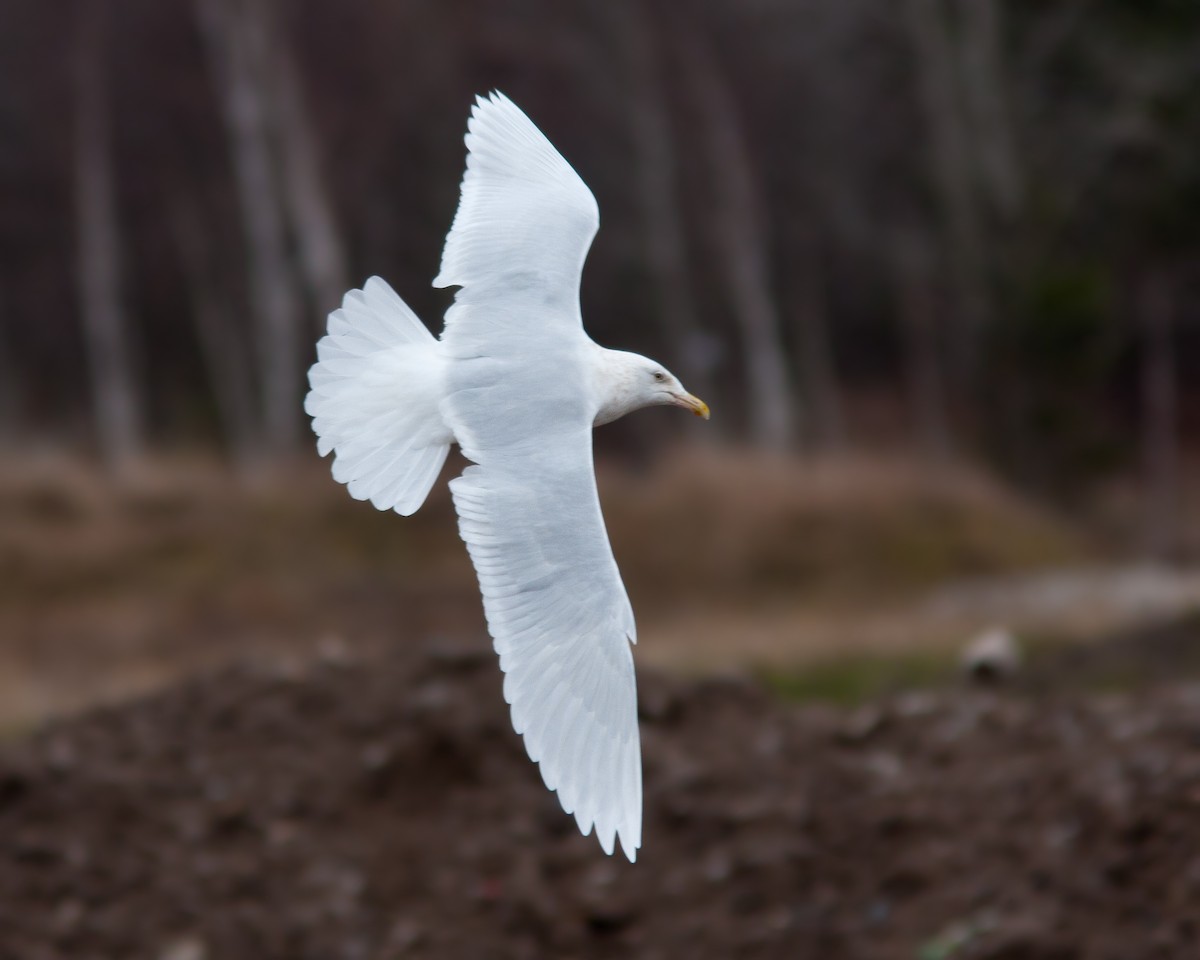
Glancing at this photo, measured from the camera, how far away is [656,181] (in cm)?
1770

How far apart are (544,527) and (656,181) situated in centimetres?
1443

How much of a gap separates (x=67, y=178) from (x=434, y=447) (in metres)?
18.5

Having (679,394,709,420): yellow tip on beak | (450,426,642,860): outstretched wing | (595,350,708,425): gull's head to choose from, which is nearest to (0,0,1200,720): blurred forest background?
(679,394,709,420): yellow tip on beak

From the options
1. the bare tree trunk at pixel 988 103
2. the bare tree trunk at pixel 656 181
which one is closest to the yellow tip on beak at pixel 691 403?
the bare tree trunk at pixel 988 103

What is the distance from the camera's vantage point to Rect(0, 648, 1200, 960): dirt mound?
14.9 ft

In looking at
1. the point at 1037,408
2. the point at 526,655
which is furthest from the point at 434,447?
the point at 1037,408

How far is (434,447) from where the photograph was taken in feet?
13.3

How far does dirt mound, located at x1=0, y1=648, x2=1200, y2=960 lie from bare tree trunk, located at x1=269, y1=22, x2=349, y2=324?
32.1 ft

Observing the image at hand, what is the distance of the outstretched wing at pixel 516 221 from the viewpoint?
4.01 meters

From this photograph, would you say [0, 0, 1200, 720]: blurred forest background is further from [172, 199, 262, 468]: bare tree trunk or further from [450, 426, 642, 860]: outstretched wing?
[450, 426, 642, 860]: outstretched wing

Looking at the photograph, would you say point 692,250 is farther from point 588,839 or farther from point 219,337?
point 588,839

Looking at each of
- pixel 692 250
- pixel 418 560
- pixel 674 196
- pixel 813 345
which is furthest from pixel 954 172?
pixel 813 345

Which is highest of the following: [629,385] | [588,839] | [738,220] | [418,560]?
[738,220]

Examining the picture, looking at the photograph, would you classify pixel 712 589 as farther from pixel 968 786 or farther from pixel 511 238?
pixel 511 238
